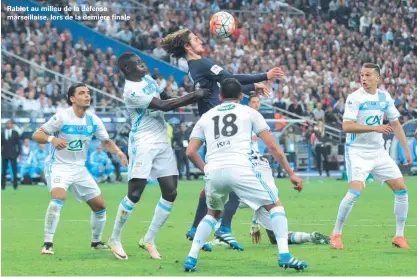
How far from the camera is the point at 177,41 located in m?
13.2

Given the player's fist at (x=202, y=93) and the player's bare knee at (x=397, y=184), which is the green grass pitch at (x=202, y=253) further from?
the player's fist at (x=202, y=93)

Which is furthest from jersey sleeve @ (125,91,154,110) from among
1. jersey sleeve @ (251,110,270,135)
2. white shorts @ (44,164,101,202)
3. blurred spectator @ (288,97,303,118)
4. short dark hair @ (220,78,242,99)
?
blurred spectator @ (288,97,303,118)

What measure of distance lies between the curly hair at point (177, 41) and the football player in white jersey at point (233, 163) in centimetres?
208

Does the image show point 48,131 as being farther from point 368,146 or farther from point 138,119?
point 368,146

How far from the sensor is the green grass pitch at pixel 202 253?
446 inches

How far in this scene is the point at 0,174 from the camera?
29828 mm

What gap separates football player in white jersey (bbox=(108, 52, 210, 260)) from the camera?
501 inches

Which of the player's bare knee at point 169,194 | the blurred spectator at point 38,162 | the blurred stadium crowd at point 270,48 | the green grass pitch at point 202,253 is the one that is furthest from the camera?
the blurred stadium crowd at point 270,48

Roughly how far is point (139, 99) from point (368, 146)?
329cm

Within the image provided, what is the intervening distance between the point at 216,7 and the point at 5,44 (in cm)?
999

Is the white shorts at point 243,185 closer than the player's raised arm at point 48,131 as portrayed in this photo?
Yes

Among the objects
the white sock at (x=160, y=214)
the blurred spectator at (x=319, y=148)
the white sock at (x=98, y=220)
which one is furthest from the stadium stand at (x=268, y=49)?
the white sock at (x=160, y=214)

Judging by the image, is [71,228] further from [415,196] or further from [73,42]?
[73,42]

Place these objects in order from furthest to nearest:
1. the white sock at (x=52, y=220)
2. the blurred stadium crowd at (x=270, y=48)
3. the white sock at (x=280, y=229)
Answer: the blurred stadium crowd at (x=270, y=48)
the white sock at (x=52, y=220)
the white sock at (x=280, y=229)
